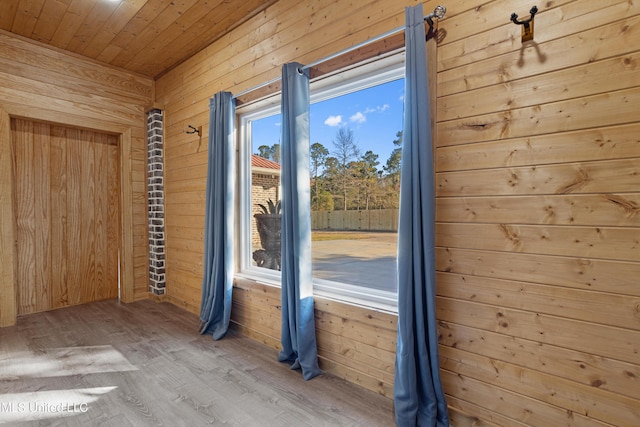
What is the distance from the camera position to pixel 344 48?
2156 millimetres

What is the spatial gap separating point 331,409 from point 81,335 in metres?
2.45

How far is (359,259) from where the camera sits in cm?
237

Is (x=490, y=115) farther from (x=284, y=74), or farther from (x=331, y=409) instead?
(x=331, y=409)

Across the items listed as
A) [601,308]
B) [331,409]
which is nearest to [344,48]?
[601,308]

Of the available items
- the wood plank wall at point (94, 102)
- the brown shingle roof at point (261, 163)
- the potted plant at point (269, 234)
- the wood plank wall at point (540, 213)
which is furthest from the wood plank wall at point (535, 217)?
the wood plank wall at point (94, 102)

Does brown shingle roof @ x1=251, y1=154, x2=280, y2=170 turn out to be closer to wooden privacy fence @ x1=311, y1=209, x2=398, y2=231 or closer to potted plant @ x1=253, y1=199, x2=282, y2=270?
potted plant @ x1=253, y1=199, x2=282, y2=270

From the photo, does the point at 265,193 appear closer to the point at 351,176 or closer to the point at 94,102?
the point at 351,176

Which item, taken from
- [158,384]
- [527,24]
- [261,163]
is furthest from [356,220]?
[158,384]

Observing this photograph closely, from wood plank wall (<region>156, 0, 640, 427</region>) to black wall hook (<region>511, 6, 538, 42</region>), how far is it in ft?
0.11

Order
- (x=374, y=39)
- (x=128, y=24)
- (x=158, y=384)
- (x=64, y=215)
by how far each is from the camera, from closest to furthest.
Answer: (x=374, y=39) → (x=158, y=384) → (x=128, y=24) → (x=64, y=215)

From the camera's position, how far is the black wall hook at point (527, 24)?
1431 millimetres

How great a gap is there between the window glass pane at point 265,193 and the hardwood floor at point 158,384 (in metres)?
0.79

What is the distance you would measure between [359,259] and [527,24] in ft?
5.35

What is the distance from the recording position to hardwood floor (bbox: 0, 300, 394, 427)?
1.81 meters
